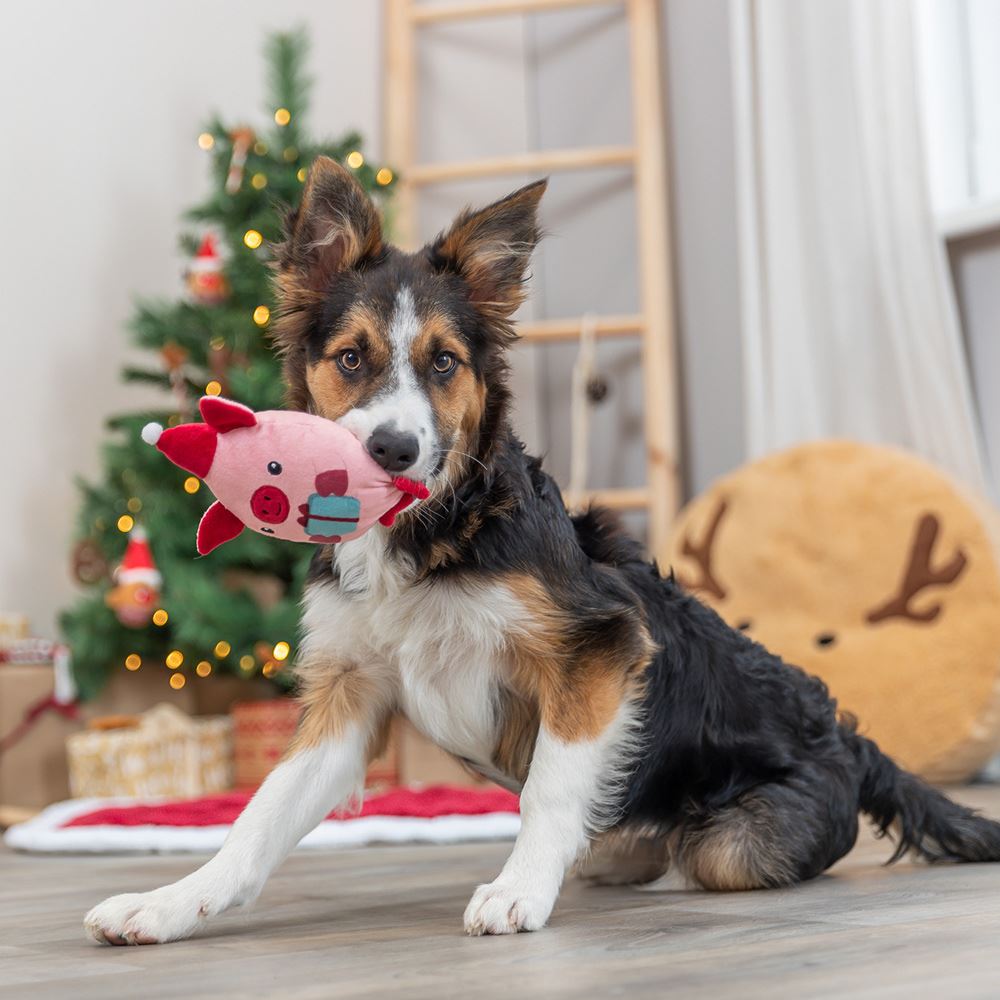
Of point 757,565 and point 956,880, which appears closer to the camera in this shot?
point 956,880

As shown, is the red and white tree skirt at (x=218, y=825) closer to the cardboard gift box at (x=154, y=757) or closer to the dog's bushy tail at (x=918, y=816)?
the cardboard gift box at (x=154, y=757)

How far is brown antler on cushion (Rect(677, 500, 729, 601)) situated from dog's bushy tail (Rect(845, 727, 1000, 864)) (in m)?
1.86

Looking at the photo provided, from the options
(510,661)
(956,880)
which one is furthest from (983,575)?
(510,661)

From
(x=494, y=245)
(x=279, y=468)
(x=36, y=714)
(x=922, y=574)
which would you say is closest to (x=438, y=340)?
(x=494, y=245)

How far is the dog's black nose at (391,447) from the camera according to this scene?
1.74 meters

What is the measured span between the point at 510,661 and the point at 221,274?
276cm

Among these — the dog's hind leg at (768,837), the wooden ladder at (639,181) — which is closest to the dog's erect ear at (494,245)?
the dog's hind leg at (768,837)

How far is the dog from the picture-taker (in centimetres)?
183

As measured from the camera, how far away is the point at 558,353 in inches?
217

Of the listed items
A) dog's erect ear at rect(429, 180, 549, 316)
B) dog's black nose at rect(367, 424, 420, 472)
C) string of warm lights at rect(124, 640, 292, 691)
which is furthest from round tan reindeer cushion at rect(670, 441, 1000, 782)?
dog's black nose at rect(367, 424, 420, 472)

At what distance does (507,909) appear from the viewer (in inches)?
66.4

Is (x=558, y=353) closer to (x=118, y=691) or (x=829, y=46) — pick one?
(x=829, y=46)

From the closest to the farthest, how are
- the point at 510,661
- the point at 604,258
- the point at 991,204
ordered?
the point at 510,661
the point at 991,204
the point at 604,258

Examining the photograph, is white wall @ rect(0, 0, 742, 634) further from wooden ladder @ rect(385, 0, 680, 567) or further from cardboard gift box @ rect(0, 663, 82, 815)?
cardboard gift box @ rect(0, 663, 82, 815)
